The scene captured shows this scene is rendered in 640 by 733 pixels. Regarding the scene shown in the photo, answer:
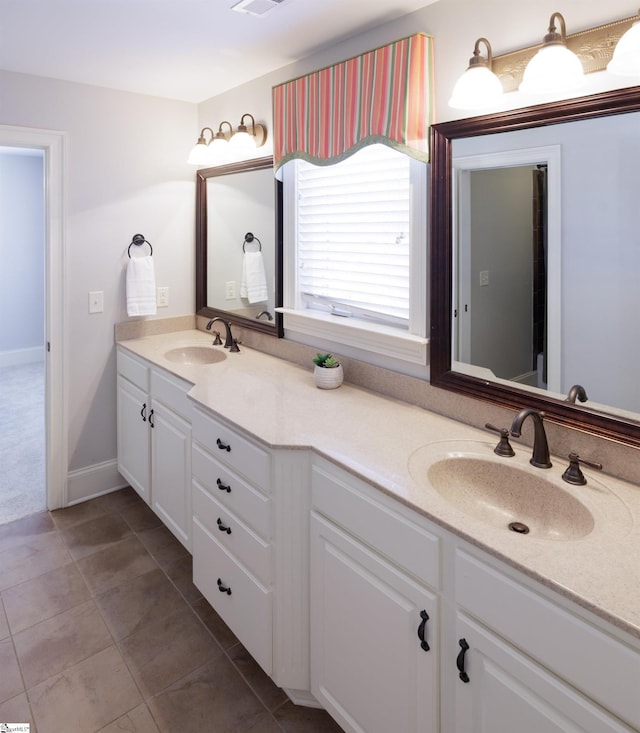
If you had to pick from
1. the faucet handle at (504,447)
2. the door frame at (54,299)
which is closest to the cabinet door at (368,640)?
the faucet handle at (504,447)

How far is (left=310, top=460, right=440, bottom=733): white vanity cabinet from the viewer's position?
47.0 inches

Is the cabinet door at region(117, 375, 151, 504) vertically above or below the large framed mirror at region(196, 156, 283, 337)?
below

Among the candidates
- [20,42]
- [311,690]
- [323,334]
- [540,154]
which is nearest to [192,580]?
[311,690]

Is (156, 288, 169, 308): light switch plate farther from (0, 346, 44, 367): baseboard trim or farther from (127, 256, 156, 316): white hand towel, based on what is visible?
(0, 346, 44, 367): baseboard trim

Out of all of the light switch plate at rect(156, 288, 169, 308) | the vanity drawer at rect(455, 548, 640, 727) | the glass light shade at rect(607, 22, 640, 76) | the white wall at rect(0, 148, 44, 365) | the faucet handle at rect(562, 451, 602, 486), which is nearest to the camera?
the vanity drawer at rect(455, 548, 640, 727)

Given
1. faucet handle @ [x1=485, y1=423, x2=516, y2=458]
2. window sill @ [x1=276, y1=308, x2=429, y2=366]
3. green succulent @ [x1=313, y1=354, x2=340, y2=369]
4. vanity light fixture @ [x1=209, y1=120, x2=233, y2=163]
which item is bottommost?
faucet handle @ [x1=485, y1=423, x2=516, y2=458]

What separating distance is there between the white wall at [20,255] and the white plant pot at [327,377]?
5.22 meters

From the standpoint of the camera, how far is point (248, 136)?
8.01ft

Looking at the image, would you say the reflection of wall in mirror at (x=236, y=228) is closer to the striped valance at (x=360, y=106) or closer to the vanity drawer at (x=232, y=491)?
the striped valance at (x=360, y=106)

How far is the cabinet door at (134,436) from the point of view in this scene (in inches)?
102

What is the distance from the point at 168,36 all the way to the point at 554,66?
150 centimetres

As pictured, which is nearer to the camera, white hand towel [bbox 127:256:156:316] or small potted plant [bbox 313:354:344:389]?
small potted plant [bbox 313:354:344:389]

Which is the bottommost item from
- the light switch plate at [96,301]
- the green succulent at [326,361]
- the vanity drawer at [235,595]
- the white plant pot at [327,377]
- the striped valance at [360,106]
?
the vanity drawer at [235,595]

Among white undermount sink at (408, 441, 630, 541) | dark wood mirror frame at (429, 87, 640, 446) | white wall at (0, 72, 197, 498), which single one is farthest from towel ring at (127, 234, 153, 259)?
white undermount sink at (408, 441, 630, 541)
